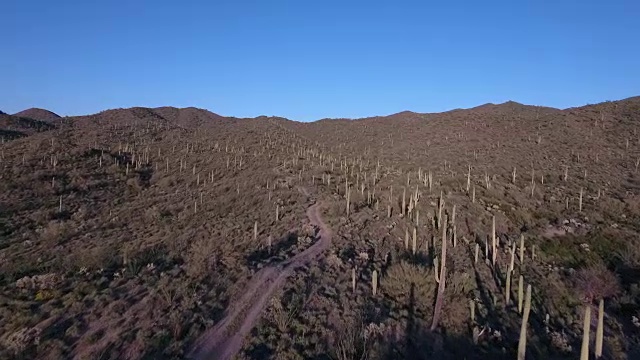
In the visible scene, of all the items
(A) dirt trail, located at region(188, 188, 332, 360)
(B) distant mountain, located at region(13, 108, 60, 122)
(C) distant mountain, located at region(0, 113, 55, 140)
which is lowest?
(A) dirt trail, located at region(188, 188, 332, 360)

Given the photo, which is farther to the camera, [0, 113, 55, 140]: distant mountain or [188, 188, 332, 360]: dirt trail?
[0, 113, 55, 140]: distant mountain

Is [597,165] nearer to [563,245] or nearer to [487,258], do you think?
[563,245]

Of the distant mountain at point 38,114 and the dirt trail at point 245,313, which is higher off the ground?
the distant mountain at point 38,114

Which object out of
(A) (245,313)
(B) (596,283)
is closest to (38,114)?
(A) (245,313)

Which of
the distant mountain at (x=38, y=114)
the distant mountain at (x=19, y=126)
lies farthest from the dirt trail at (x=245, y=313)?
the distant mountain at (x=38, y=114)

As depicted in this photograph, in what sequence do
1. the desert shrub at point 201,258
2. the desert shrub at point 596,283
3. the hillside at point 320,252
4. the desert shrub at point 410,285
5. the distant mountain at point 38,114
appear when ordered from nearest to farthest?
the hillside at point 320,252
the desert shrub at point 410,285
the desert shrub at point 596,283
the desert shrub at point 201,258
the distant mountain at point 38,114

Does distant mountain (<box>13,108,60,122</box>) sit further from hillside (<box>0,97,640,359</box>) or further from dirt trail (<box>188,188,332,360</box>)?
dirt trail (<box>188,188,332,360</box>)

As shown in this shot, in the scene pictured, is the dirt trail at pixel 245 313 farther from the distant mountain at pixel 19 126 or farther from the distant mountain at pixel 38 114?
the distant mountain at pixel 38 114

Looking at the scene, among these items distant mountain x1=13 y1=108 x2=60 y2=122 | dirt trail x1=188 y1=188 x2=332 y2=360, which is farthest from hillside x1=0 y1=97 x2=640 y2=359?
distant mountain x1=13 y1=108 x2=60 y2=122
